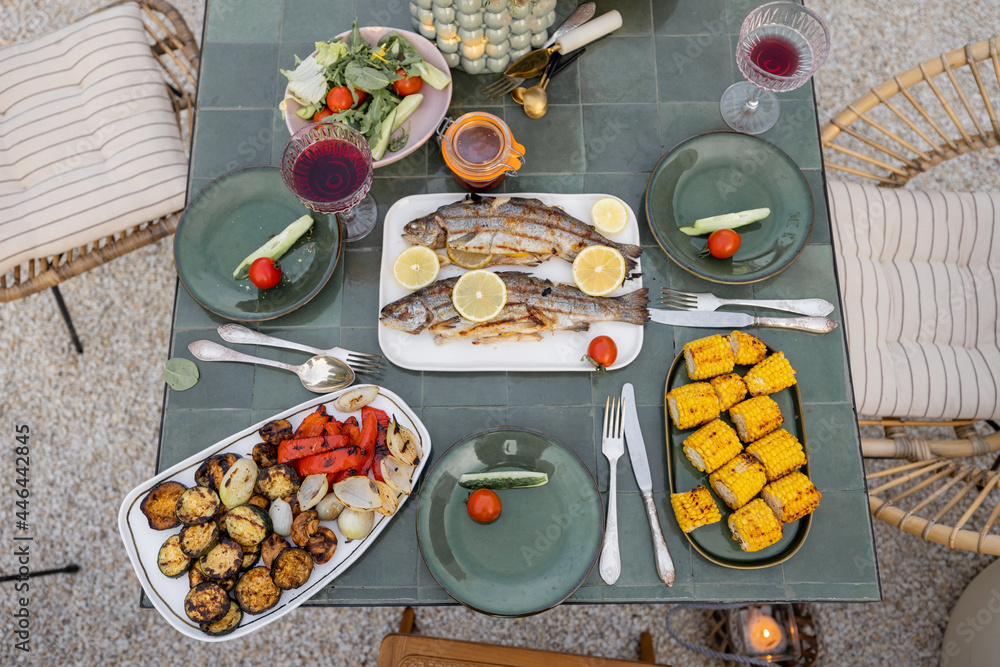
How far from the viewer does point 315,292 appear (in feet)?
7.84

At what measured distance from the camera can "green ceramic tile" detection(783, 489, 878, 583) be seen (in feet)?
7.41

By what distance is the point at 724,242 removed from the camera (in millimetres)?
2369

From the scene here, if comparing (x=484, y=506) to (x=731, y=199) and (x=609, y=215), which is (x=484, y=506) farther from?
(x=731, y=199)

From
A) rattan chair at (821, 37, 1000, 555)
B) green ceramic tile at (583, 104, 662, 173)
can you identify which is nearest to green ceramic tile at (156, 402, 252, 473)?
green ceramic tile at (583, 104, 662, 173)

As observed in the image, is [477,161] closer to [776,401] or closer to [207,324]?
[207,324]

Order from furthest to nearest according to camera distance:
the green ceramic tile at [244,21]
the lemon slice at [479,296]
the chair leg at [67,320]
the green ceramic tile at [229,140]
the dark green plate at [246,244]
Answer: the chair leg at [67,320] → the green ceramic tile at [244,21] → the green ceramic tile at [229,140] → the dark green plate at [246,244] → the lemon slice at [479,296]

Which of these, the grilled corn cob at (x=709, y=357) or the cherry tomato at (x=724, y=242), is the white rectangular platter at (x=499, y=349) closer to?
the grilled corn cob at (x=709, y=357)

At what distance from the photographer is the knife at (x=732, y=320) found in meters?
2.43

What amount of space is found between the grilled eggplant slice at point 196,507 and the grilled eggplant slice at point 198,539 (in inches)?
0.9

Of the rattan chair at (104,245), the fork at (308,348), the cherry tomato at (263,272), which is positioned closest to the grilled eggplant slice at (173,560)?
the fork at (308,348)

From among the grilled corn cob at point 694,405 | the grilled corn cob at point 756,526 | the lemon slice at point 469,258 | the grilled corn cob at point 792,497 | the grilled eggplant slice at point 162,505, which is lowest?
the grilled eggplant slice at point 162,505

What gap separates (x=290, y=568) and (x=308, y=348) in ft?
2.80

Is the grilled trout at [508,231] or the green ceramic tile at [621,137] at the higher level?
the green ceramic tile at [621,137]

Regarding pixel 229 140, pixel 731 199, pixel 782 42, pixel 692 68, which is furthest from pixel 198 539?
pixel 782 42
